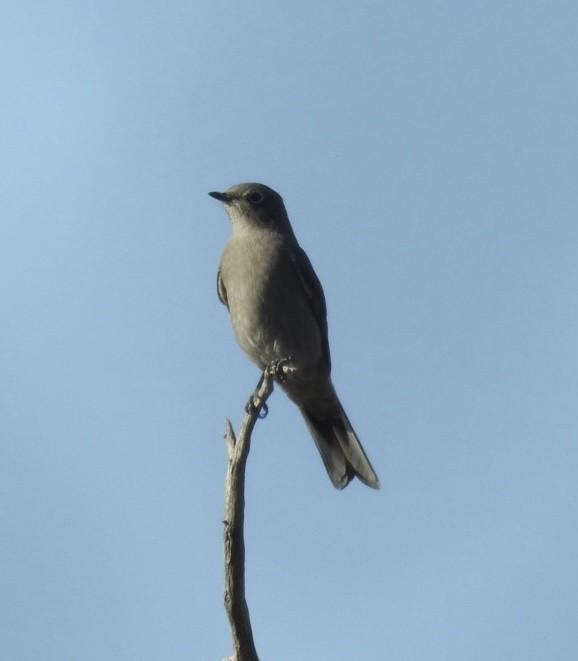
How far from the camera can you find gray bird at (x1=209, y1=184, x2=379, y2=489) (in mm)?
12383

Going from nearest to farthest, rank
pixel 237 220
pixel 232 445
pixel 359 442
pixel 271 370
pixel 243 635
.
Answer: pixel 243 635 < pixel 232 445 < pixel 271 370 < pixel 359 442 < pixel 237 220

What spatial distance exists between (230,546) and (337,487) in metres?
4.63

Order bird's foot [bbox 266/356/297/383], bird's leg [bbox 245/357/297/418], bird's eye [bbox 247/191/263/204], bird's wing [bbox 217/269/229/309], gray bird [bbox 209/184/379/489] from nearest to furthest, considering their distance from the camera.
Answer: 1. bird's leg [bbox 245/357/297/418]
2. bird's foot [bbox 266/356/297/383]
3. gray bird [bbox 209/184/379/489]
4. bird's wing [bbox 217/269/229/309]
5. bird's eye [bbox 247/191/263/204]

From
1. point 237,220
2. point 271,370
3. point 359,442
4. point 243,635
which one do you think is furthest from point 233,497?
point 237,220

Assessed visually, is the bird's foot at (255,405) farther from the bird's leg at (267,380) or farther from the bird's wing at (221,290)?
the bird's wing at (221,290)

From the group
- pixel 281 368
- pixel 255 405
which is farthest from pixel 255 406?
pixel 281 368

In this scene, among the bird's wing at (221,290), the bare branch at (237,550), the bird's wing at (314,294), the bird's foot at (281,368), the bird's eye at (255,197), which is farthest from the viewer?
the bird's eye at (255,197)

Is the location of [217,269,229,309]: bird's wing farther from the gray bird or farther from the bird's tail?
the bird's tail

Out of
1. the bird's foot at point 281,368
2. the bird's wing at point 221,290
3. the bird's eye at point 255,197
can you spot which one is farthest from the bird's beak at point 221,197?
the bird's foot at point 281,368

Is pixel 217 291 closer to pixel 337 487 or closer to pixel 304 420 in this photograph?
pixel 304 420

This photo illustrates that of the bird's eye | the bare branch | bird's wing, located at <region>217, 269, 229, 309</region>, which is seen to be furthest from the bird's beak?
the bare branch

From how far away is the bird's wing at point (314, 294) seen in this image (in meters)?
12.8

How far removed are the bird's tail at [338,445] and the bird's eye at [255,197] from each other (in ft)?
7.96

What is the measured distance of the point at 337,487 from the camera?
12.4 m
